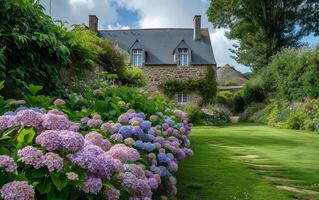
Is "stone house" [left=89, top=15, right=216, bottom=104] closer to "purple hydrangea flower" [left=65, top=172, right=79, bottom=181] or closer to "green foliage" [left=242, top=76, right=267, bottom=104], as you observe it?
"green foliage" [left=242, top=76, right=267, bottom=104]

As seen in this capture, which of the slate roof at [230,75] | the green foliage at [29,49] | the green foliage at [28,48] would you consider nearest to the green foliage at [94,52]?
the green foliage at [29,49]

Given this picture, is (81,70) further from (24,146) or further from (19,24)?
(24,146)

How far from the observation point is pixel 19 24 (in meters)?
4.75

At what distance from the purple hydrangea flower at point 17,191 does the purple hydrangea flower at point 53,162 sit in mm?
130

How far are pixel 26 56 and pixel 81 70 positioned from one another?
2.01m

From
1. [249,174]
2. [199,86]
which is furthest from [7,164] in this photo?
[199,86]

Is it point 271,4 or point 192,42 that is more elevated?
point 271,4

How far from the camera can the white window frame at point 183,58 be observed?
27.7 meters

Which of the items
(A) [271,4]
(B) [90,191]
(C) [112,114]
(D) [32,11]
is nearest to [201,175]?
(C) [112,114]

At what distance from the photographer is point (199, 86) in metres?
26.9

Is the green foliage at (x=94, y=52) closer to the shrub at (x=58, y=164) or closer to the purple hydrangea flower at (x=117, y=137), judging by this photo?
the purple hydrangea flower at (x=117, y=137)

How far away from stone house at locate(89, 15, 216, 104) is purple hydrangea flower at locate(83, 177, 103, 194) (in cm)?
2503

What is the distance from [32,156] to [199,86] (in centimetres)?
2549

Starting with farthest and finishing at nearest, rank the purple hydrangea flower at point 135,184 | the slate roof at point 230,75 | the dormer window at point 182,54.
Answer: the slate roof at point 230,75, the dormer window at point 182,54, the purple hydrangea flower at point 135,184
